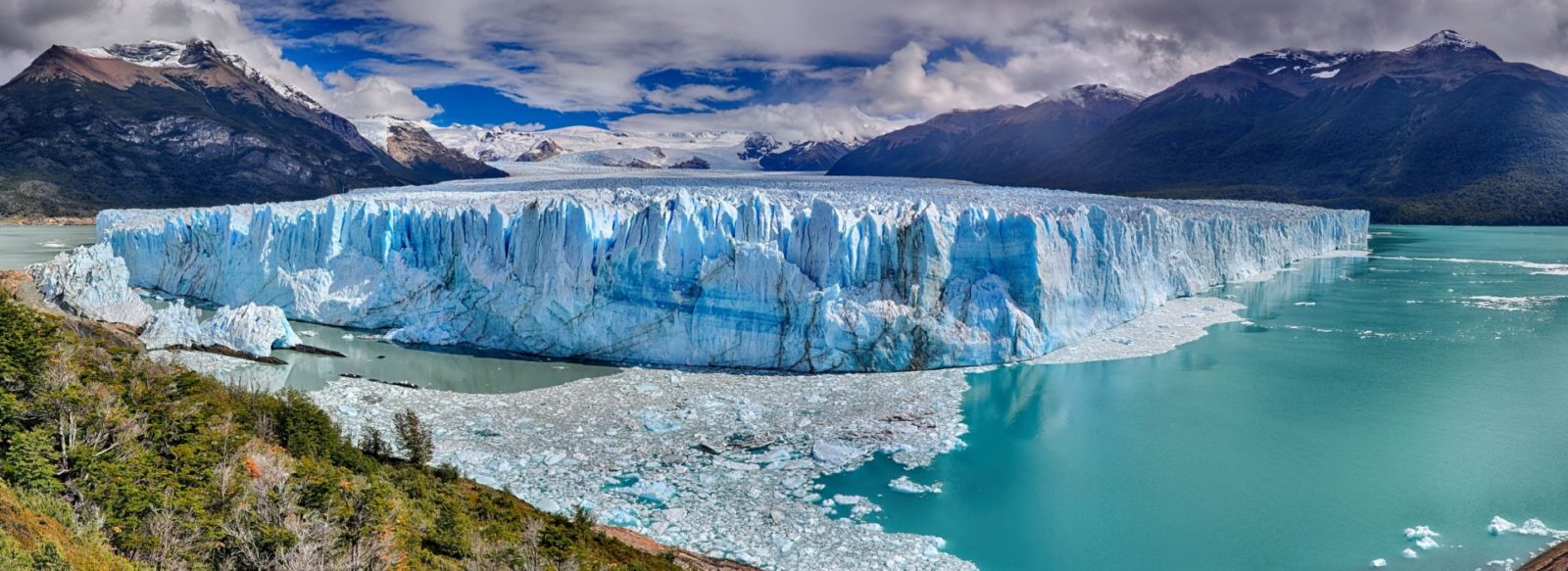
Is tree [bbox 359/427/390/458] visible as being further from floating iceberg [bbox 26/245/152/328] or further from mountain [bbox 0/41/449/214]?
mountain [bbox 0/41/449/214]

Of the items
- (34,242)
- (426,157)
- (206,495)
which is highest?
(426,157)

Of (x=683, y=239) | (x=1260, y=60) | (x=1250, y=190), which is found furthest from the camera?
(x=1260, y=60)

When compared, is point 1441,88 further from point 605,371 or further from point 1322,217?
point 605,371

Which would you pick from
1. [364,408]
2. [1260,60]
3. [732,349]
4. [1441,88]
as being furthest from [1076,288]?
[1260,60]

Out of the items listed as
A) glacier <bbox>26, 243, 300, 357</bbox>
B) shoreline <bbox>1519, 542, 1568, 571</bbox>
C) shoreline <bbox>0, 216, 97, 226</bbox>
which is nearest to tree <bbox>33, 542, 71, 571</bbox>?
shoreline <bbox>1519, 542, 1568, 571</bbox>

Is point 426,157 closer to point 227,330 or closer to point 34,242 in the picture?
point 34,242

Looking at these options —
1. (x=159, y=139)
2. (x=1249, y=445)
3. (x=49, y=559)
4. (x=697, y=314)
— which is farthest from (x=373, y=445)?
(x=159, y=139)

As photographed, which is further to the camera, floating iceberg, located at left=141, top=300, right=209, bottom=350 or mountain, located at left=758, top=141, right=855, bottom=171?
mountain, located at left=758, top=141, right=855, bottom=171
